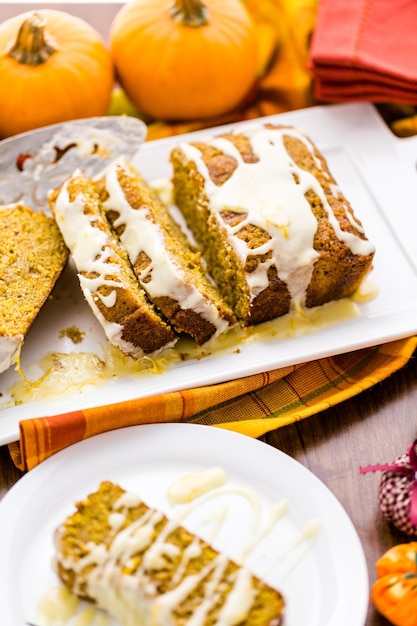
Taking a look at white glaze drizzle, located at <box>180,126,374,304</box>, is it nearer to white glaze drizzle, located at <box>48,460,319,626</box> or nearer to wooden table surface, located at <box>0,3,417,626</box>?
wooden table surface, located at <box>0,3,417,626</box>

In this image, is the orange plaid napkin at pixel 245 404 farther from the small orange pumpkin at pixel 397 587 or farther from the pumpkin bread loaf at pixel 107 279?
the small orange pumpkin at pixel 397 587

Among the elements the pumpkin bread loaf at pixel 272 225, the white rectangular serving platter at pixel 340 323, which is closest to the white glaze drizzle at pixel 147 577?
the white rectangular serving platter at pixel 340 323

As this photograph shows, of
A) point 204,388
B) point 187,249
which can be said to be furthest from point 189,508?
point 187,249

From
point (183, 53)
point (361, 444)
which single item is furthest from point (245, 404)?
point (183, 53)

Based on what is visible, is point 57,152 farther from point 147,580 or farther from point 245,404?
point 147,580

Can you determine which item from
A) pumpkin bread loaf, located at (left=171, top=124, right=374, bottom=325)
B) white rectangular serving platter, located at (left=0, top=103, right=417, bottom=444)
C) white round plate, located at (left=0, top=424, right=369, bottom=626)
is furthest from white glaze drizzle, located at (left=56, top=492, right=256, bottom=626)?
pumpkin bread loaf, located at (left=171, top=124, right=374, bottom=325)

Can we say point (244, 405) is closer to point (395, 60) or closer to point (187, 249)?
point (187, 249)
